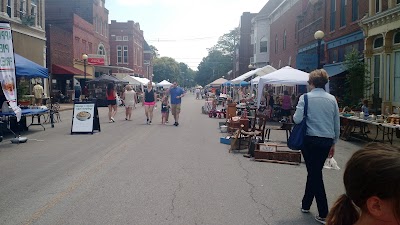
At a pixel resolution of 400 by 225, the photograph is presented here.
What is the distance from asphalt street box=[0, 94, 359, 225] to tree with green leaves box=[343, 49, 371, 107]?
271 inches

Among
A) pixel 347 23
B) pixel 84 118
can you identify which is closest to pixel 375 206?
pixel 84 118

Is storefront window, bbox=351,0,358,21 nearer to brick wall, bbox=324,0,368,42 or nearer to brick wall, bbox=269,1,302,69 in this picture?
brick wall, bbox=324,0,368,42

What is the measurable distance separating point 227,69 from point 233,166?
319 feet

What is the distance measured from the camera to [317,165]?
18.2ft

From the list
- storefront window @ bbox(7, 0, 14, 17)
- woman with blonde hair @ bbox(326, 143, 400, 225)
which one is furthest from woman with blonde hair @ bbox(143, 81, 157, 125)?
woman with blonde hair @ bbox(326, 143, 400, 225)

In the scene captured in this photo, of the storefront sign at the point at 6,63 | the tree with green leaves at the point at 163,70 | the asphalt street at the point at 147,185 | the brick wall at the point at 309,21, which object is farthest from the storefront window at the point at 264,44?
the tree with green leaves at the point at 163,70

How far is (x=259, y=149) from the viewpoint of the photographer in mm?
10422

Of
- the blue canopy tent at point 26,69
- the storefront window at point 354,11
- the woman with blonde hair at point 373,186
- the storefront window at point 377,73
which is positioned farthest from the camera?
the storefront window at point 354,11

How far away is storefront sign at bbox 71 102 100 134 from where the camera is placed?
49.8 feet

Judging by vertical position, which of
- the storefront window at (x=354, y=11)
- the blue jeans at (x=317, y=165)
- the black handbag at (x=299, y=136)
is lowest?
the blue jeans at (x=317, y=165)

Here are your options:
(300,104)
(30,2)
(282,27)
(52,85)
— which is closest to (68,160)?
(300,104)

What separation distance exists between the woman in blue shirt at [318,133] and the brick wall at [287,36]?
30386 mm

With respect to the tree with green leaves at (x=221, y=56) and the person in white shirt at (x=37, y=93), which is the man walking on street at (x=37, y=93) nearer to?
the person in white shirt at (x=37, y=93)

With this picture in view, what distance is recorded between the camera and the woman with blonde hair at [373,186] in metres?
1.58
